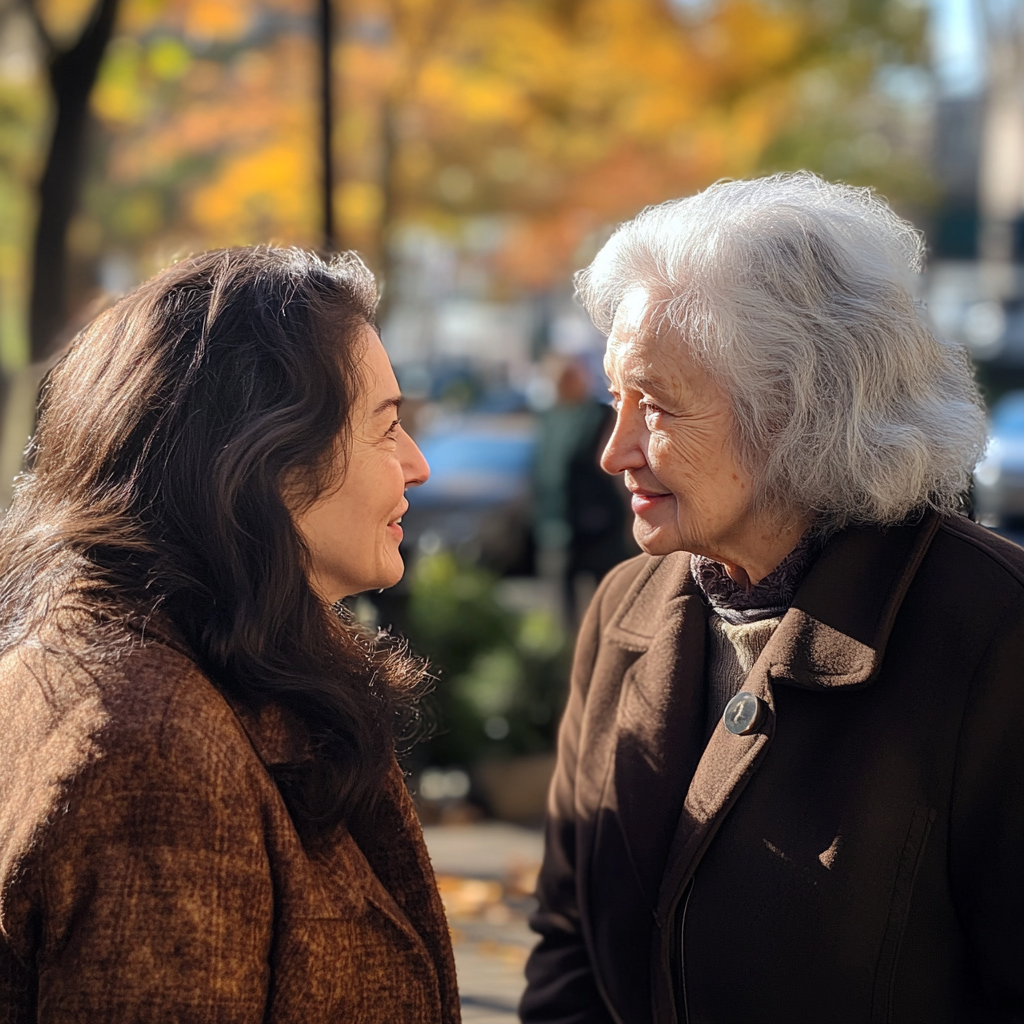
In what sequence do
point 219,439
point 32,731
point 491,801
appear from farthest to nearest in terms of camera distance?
point 491,801
point 219,439
point 32,731

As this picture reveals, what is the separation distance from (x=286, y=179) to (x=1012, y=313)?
1756 centimetres

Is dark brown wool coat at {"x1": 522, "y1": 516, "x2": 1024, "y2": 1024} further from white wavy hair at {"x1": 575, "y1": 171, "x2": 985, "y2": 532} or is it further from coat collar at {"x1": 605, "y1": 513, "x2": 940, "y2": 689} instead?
white wavy hair at {"x1": 575, "y1": 171, "x2": 985, "y2": 532}

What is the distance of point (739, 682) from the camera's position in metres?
2.29

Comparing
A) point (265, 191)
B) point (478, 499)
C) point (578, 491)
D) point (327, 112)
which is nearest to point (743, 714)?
point (327, 112)

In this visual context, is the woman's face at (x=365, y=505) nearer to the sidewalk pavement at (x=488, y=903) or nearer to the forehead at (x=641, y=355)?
the forehead at (x=641, y=355)

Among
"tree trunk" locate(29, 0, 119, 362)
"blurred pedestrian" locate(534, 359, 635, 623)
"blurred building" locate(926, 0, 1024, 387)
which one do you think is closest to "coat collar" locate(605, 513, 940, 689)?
"tree trunk" locate(29, 0, 119, 362)

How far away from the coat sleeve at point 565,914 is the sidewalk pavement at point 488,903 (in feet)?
4.14

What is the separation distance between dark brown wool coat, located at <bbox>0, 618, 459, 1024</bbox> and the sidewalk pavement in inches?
86.1

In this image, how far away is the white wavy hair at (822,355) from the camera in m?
2.14

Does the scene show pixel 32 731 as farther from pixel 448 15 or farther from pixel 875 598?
pixel 448 15

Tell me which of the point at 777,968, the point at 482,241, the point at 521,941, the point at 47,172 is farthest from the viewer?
the point at 482,241

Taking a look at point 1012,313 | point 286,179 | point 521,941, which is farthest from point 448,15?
point 1012,313

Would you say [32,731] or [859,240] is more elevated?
[859,240]

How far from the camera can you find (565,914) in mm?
2537
